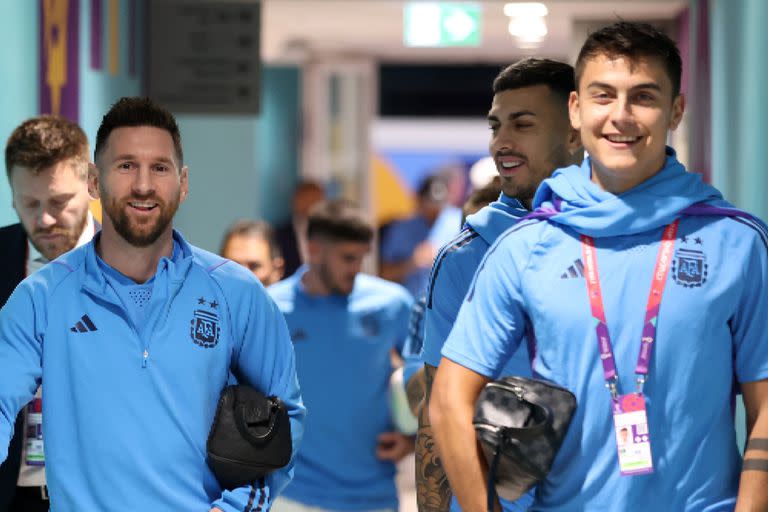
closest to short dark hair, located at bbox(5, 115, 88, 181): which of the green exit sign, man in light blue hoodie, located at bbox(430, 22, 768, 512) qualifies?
man in light blue hoodie, located at bbox(430, 22, 768, 512)

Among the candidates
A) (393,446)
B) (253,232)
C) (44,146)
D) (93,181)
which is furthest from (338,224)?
(93,181)

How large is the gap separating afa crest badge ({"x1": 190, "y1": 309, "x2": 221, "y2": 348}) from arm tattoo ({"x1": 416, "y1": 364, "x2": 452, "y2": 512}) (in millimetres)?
807

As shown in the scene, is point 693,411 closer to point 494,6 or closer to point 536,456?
point 536,456

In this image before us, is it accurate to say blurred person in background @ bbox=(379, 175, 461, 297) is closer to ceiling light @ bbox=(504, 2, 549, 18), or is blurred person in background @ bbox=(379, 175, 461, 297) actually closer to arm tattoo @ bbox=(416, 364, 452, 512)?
ceiling light @ bbox=(504, 2, 549, 18)

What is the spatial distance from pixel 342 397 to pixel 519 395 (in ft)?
10.2

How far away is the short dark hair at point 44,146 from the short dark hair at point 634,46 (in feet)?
5.80

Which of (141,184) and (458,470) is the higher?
(141,184)

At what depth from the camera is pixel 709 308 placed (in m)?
2.76

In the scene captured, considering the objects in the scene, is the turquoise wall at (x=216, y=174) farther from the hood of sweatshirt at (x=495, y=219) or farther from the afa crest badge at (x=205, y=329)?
the afa crest badge at (x=205, y=329)

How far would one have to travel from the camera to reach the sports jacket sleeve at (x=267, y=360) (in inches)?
133

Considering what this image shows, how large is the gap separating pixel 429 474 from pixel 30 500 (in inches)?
43.7

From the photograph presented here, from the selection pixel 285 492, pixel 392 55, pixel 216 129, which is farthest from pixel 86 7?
pixel 392 55

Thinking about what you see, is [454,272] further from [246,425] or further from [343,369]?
[343,369]

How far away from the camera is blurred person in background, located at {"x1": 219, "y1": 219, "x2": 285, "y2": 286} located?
239 inches
